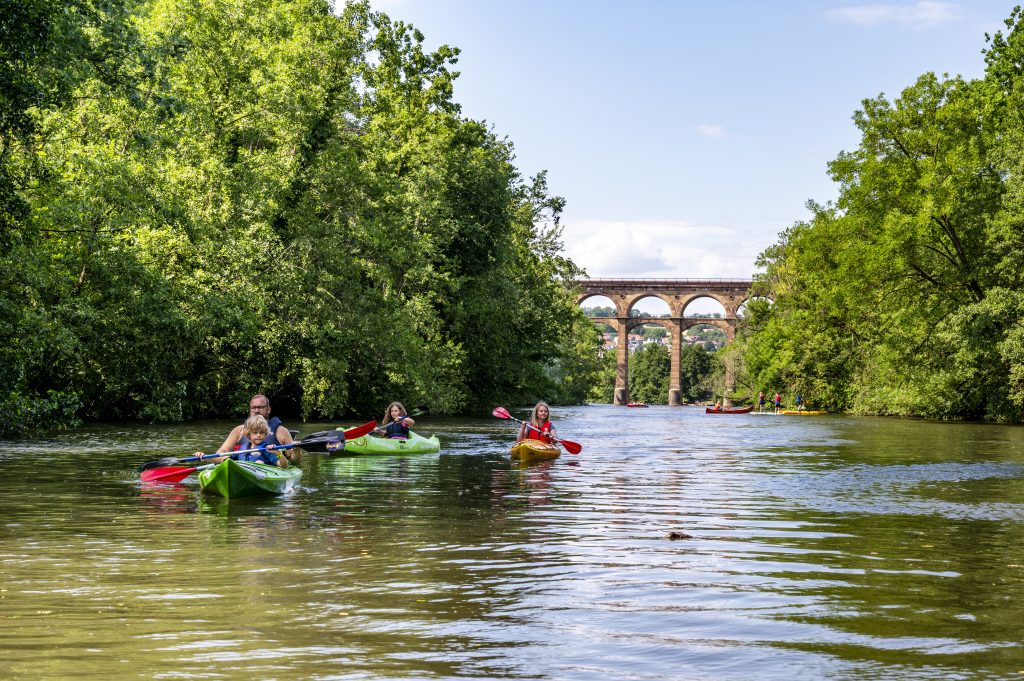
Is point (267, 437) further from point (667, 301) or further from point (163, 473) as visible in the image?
point (667, 301)

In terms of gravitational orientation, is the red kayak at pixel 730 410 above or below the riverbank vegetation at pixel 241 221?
below

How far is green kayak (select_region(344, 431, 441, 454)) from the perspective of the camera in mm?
19359

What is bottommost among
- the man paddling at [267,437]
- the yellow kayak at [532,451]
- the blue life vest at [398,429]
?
the yellow kayak at [532,451]

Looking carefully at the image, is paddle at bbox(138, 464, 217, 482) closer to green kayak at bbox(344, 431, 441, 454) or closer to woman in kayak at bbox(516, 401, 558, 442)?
green kayak at bbox(344, 431, 441, 454)

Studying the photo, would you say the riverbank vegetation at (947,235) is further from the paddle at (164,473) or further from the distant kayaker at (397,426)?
the paddle at (164,473)

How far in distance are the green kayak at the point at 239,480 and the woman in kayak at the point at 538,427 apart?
7472 millimetres

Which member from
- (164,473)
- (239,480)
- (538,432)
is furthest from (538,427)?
(239,480)

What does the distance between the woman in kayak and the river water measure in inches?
159

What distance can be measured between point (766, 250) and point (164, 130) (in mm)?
45424

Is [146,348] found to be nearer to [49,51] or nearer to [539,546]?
[49,51]

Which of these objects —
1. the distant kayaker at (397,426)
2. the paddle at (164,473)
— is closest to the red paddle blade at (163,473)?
the paddle at (164,473)

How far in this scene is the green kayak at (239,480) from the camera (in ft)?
38.2

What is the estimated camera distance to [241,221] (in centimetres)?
2675

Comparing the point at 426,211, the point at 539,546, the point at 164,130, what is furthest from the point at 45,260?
the point at 426,211
